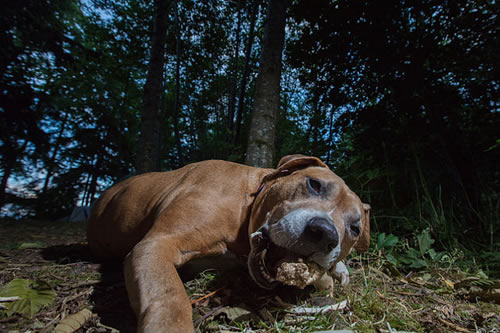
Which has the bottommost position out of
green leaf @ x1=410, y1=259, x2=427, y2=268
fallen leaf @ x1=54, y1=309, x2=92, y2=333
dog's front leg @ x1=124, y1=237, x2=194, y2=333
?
green leaf @ x1=410, y1=259, x2=427, y2=268

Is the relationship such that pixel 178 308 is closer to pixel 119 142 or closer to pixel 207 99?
pixel 207 99

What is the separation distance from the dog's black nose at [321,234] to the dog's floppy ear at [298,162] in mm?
742

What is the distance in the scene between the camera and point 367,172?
4145mm

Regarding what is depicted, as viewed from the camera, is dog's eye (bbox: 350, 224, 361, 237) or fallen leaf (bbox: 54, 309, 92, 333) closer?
fallen leaf (bbox: 54, 309, 92, 333)

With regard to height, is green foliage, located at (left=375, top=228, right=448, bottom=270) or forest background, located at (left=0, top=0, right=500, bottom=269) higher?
forest background, located at (left=0, top=0, right=500, bottom=269)

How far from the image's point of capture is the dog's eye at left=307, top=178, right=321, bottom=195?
189 centimetres

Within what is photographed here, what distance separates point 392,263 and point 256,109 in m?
2.74

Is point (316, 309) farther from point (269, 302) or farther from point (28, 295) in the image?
point (28, 295)

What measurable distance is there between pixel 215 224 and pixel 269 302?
2.09 ft

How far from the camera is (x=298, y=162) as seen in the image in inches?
87.1

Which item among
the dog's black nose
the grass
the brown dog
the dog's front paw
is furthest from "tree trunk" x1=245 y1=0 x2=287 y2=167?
the dog's black nose

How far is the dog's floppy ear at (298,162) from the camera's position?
2.17m

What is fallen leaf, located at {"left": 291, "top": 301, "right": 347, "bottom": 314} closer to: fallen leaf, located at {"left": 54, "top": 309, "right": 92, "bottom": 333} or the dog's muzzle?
the dog's muzzle

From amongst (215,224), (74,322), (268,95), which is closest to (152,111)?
(268,95)
